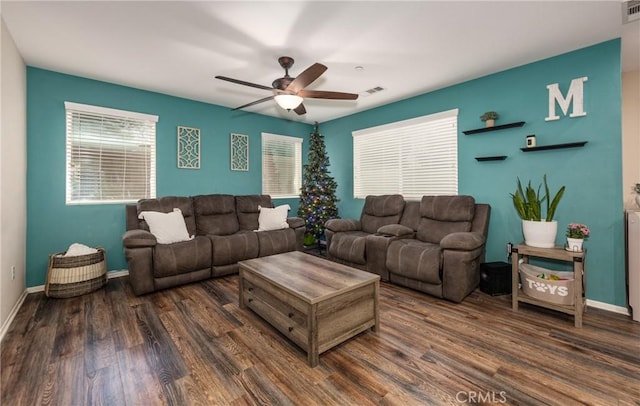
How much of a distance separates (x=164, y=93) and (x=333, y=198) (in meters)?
3.27

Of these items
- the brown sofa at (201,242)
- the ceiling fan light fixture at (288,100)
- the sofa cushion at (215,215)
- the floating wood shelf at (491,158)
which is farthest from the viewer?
the sofa cushion at (215,215)

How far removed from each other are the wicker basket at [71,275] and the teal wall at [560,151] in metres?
4.73

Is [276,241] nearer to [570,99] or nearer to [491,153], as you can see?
[491,153]

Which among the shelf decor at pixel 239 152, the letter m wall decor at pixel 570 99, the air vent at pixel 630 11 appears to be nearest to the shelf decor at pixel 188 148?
the shelf decor at pixel 239 152

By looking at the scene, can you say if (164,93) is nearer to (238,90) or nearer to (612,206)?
(238,90)

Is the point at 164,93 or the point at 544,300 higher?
the point at 164,93

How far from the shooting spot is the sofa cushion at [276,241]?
3957 millimetres

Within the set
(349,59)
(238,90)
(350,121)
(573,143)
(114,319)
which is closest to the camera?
(114,319)

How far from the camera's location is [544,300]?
2.54 meters

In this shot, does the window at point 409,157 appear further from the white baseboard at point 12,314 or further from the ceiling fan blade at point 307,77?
the white baseboard at point 12,314

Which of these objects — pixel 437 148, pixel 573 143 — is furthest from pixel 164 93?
pixel 573 143

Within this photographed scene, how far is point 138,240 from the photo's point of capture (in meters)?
3.02

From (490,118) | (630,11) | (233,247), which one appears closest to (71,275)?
(233,247)

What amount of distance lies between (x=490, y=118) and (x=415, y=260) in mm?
1994
